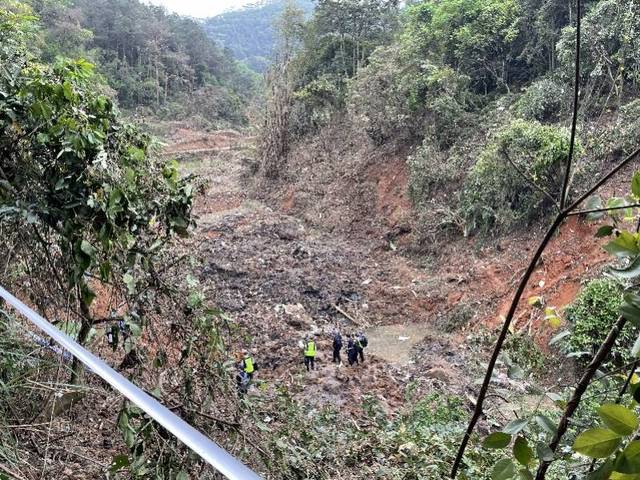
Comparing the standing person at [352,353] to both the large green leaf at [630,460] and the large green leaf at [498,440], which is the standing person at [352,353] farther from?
the large green leaf at [630,460]

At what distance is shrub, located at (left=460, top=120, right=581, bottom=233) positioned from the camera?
30.7 feet

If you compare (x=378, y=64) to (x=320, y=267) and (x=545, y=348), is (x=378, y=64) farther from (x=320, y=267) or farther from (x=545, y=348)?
(x=545, y=348)

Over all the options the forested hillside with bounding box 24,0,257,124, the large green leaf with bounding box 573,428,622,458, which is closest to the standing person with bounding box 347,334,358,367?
the large green leaf with bounding box 573,428,622,458

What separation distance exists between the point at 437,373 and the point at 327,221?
27.0 feet

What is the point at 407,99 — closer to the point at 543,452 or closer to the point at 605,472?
the point at 543,452

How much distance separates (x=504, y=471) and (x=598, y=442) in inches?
10.9

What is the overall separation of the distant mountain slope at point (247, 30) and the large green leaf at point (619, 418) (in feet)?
234

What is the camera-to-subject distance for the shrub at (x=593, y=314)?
662 cm

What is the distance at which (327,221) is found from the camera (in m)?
15.1

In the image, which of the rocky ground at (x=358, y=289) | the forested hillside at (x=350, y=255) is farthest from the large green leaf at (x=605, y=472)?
the rocky ground at (x=358, y=289)

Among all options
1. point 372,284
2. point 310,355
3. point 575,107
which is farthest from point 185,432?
point 372,284

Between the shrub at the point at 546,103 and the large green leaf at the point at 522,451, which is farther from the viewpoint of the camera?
the shrub at the point at 546,103

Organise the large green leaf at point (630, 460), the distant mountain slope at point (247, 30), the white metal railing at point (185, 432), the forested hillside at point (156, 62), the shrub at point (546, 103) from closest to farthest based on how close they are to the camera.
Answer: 1. the large green leaf at point (630, 460)
2. the white metal railing at point (185, 432)
3. the shrub at point (546, 103)
4. the forested hillside at point (156, 62)
5. the distant mountain slope at point (247, 30)

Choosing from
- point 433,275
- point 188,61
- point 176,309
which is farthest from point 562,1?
point 188,61
